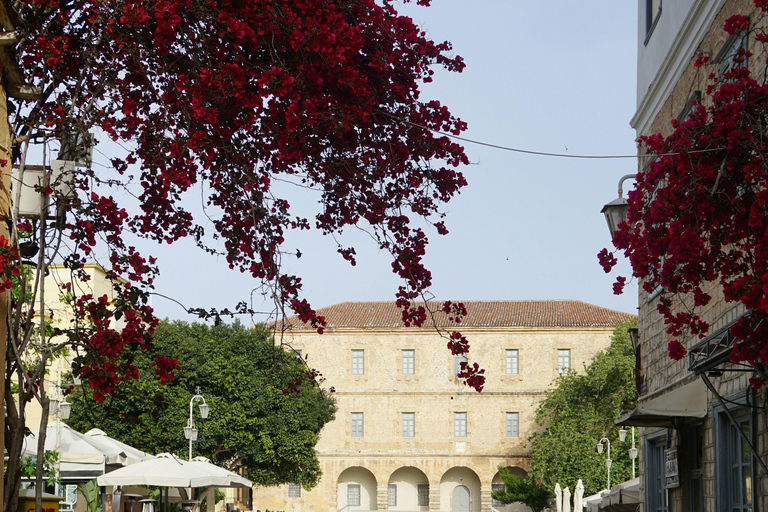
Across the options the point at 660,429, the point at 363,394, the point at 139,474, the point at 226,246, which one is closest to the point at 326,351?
the point at 363,394

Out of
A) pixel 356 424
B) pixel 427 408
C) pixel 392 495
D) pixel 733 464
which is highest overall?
pixel 427 408

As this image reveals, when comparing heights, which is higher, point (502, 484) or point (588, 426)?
point (588, 426)

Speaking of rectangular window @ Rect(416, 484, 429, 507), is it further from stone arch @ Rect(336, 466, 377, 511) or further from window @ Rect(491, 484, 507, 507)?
window @ Rect(491, 484, 507, 507)

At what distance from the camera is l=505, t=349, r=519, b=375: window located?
156ft

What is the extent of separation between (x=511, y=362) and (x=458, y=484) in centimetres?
661

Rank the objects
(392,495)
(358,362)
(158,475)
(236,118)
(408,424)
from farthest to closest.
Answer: (358,362) → (392,495) → (408,424) → (158,475) → (236,118)

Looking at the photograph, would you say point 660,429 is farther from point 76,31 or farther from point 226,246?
point 76,31

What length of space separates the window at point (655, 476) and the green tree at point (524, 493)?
27740mm

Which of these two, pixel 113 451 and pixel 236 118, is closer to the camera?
pixel 236 118

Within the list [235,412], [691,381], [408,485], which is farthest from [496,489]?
[691,381]

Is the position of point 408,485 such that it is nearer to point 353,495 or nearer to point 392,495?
point 392,495

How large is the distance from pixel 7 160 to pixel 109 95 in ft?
1.67

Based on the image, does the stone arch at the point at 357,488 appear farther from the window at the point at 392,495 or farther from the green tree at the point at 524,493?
the green tree at the point at 524,493

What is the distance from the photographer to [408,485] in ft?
156
